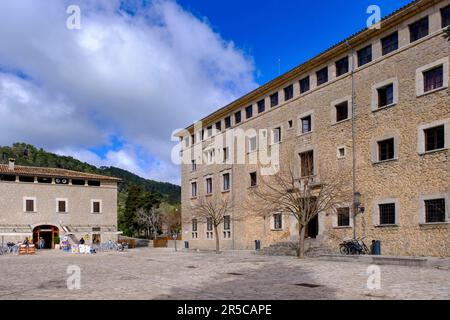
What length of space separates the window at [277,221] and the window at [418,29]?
15.3 meters

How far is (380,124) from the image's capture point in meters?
25.5

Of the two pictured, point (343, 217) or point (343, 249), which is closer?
point (343, 249)

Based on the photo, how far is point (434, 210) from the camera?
879 inches

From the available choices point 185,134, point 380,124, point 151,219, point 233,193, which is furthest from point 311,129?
point 151,219

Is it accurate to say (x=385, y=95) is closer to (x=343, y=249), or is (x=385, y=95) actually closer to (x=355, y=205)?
(x=355, y=205)

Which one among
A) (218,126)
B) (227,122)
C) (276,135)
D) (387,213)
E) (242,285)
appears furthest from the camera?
(218,126)

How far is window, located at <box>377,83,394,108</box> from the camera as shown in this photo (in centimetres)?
2522

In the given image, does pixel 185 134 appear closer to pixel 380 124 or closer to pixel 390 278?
pixel 380 124

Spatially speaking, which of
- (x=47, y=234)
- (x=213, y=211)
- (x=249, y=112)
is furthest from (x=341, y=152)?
(x=47, y=234)

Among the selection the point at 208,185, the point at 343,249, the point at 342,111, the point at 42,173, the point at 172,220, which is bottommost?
the point at 172,220

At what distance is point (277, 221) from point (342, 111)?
9896 millimetres

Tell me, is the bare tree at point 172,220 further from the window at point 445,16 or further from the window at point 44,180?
the window at point 445,16

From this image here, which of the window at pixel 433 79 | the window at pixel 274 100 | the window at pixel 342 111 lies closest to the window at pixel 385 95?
the window at pixel 433 79

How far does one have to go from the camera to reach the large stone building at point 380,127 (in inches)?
878
